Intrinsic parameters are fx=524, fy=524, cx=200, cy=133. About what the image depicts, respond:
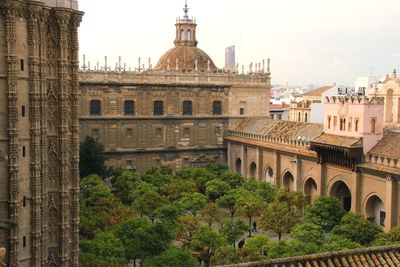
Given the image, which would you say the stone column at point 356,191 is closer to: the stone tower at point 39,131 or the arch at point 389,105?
the arch at point 389,105

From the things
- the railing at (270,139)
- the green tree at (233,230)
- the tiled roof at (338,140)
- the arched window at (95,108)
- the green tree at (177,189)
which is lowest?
the green tree at (233,230)

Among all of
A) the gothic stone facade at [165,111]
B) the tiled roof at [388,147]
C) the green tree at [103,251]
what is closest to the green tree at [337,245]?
the green tree at [103,251]

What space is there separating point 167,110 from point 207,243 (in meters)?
25.9

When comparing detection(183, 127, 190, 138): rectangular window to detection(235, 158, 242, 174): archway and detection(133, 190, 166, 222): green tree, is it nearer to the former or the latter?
detection(235, 158, 242, 174): archway

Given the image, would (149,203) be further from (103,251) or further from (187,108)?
(187,108)

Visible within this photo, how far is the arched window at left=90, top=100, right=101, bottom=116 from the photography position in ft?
150

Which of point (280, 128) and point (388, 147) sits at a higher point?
point (280, 128)

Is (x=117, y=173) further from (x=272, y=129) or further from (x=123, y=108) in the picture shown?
→ (x=272, y=129)

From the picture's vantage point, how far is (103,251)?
21.6 m

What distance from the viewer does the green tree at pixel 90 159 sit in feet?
135

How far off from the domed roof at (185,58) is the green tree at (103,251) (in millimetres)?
32631

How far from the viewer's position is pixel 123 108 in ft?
154

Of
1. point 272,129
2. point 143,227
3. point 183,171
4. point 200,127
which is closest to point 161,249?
point 143,227

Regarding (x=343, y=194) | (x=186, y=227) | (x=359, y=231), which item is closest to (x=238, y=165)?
(x=343, y=194)
